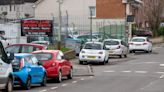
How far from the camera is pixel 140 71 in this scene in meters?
32.2

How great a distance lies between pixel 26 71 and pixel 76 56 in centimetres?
2444

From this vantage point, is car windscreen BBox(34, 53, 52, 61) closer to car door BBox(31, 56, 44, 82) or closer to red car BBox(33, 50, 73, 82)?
red car BBox(33, 50, 73, 82)

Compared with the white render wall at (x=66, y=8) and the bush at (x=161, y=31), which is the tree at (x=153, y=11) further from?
the white render wall at (x=66, y=8)

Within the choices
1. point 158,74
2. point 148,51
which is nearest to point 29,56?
point 158,74

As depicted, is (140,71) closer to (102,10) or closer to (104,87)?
(104,87)

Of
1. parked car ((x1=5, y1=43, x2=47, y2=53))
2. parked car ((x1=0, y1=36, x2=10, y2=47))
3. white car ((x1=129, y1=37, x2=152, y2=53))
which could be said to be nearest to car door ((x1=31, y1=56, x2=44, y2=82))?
parked car ((x1=5, y1=43, x2=47, y2=53))

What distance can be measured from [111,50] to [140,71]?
43.2ft

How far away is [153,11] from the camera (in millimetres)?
91375

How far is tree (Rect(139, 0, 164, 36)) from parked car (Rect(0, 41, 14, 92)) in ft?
238

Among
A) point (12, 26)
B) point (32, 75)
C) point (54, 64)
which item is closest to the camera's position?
point (32, 75)

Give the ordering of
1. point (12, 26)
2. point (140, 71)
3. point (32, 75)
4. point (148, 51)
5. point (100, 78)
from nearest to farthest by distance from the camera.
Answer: point (32, 75)
point (100, 78)
point (140, 71)
point (12, 26)
point (148, 51)

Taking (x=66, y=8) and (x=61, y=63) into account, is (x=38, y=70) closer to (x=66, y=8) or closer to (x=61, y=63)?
(x=61, y=63)

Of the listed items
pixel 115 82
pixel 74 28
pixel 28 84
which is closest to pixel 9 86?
pixel 28 84

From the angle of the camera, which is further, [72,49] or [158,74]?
[72,49]
